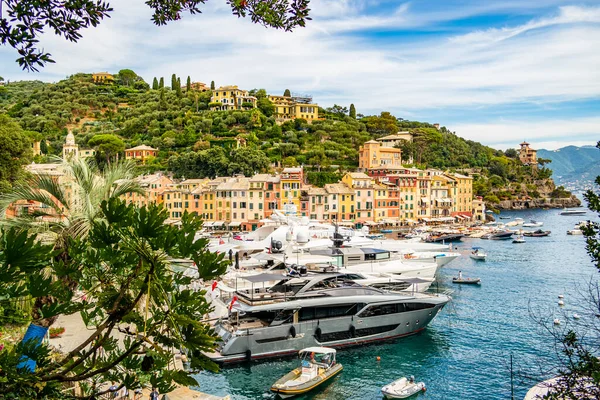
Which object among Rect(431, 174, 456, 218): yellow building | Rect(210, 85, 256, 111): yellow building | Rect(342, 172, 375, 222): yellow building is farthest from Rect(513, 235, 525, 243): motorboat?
Rect(210, 85, 256, 111): yellow building

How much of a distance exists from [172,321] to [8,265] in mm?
908

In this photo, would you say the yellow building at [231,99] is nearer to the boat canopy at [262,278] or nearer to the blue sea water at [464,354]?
the blue sea water at [464,354]

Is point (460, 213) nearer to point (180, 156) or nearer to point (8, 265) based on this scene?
point (180, 156)

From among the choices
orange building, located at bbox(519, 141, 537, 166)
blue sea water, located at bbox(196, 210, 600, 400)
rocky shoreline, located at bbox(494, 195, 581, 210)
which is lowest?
blue sea water, located at bbox(196, 210, 600, 400)

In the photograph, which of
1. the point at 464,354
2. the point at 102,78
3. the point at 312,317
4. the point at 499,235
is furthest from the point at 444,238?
the point at 102,78

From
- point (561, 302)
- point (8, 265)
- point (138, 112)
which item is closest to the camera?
point (8, 265)

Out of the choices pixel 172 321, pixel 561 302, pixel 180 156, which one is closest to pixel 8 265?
pixel 172 321

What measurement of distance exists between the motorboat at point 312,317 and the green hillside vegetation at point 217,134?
1867 inches

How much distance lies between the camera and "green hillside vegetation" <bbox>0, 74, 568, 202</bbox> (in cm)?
7281

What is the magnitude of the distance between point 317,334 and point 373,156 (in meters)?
62.1

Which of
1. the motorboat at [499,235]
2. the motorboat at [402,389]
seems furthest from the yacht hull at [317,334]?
the motorboat at [499,235]

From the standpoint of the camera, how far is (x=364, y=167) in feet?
262

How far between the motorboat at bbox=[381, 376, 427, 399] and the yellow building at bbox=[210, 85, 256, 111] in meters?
84.3

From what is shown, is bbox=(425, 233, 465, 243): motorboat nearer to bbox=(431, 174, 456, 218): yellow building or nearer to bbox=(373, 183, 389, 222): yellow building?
bbox=(373, 183, 389, 222): yellow building
